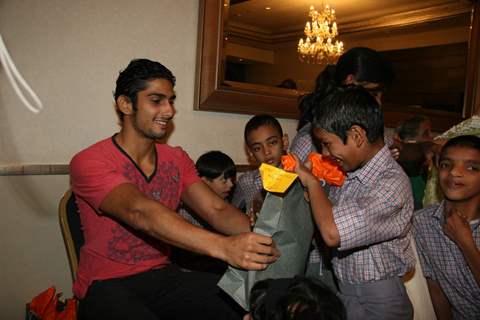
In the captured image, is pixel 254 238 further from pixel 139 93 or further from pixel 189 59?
pixel 189 59

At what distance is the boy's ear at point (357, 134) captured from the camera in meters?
1.41

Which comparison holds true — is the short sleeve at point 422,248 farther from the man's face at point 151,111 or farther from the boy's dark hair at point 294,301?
Result: the man's face at point 151,111

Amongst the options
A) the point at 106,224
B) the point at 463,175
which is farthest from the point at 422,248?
the point at 106,224

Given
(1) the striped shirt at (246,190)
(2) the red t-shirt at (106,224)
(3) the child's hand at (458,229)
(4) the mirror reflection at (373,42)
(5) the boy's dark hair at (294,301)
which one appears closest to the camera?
(5) the boy's dark hair at (294,301)

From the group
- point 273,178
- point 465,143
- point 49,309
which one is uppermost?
point 465,143

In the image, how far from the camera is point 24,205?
2141 millimetres

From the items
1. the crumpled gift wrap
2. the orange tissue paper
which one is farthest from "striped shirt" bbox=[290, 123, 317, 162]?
the crumpled gift wrap

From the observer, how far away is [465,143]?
191 cm

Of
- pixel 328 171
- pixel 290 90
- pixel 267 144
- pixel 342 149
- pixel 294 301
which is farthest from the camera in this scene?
pixel 290 90

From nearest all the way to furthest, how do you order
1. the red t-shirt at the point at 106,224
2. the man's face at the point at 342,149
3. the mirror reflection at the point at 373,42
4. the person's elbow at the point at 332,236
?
the person's elbow at the point at 332,236, the man's face at the point at 342,149, the red t-shirt at the point at 106,224, the mirror reflection at the point at 373,42

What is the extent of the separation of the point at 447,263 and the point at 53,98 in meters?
2.10

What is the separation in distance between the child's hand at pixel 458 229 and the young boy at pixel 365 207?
406mm

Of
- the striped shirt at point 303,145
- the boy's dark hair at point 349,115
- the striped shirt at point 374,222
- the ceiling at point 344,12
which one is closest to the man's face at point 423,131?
the ceiling at point 344,12

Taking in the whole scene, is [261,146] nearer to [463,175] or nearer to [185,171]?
[185,171]
